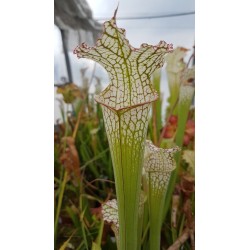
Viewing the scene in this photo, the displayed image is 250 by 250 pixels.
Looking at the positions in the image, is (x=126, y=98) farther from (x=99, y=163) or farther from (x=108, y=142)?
(x=99, y=163)

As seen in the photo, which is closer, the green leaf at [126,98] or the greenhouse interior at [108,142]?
the green leaf at [126,98]

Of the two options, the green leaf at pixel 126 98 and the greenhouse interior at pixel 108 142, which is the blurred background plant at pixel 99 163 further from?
the green leaf at pixel 126 98

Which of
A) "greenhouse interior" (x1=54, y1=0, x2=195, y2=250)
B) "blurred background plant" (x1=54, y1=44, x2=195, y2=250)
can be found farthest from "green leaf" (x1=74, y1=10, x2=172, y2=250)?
"blurred background plant" (x1=54, y1=44, x2=195, y2=250)

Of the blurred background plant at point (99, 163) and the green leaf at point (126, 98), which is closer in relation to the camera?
the green leaf at point (126, 98)

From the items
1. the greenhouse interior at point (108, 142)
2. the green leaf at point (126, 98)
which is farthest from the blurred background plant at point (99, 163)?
the green leaf at point (126, 98)

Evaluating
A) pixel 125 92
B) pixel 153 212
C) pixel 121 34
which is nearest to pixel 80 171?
pixel 153 212

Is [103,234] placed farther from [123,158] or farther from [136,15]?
[136,15]

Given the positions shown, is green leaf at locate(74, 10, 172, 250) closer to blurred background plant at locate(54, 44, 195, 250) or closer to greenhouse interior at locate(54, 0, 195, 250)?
greenhouse interior at locate(54, 0, 195, 250)
